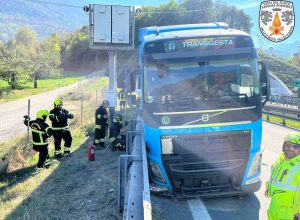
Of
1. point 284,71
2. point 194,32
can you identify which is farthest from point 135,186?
point 284,71

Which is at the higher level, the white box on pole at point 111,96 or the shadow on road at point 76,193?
the white box on pole at point 111,96

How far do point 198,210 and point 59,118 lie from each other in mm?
6178

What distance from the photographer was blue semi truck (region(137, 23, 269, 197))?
6043 mm

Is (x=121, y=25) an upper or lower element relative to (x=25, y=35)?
lower

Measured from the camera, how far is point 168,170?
6.09m

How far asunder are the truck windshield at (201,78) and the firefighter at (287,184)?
2.58m

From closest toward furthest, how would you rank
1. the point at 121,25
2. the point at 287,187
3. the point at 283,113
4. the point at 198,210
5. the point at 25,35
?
the point at 287,187, the point at 198,210, the point at 121,25, the point at 283,113, the point at 25,35

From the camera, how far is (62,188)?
312 inches

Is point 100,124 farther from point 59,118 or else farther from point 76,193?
point 76,193

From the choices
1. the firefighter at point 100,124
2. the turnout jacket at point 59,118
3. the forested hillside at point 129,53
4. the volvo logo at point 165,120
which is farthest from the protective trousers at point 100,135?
the forested hillside at point 129,53

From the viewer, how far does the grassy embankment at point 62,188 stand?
20.8ft

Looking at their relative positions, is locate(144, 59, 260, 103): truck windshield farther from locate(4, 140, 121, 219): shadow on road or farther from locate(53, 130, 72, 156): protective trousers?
locate(53, 130, 72, 156): protective trousers

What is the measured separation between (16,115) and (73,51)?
215 ft

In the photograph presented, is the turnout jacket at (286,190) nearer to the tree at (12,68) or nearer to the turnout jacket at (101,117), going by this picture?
the turnout jacket at (101,117)
